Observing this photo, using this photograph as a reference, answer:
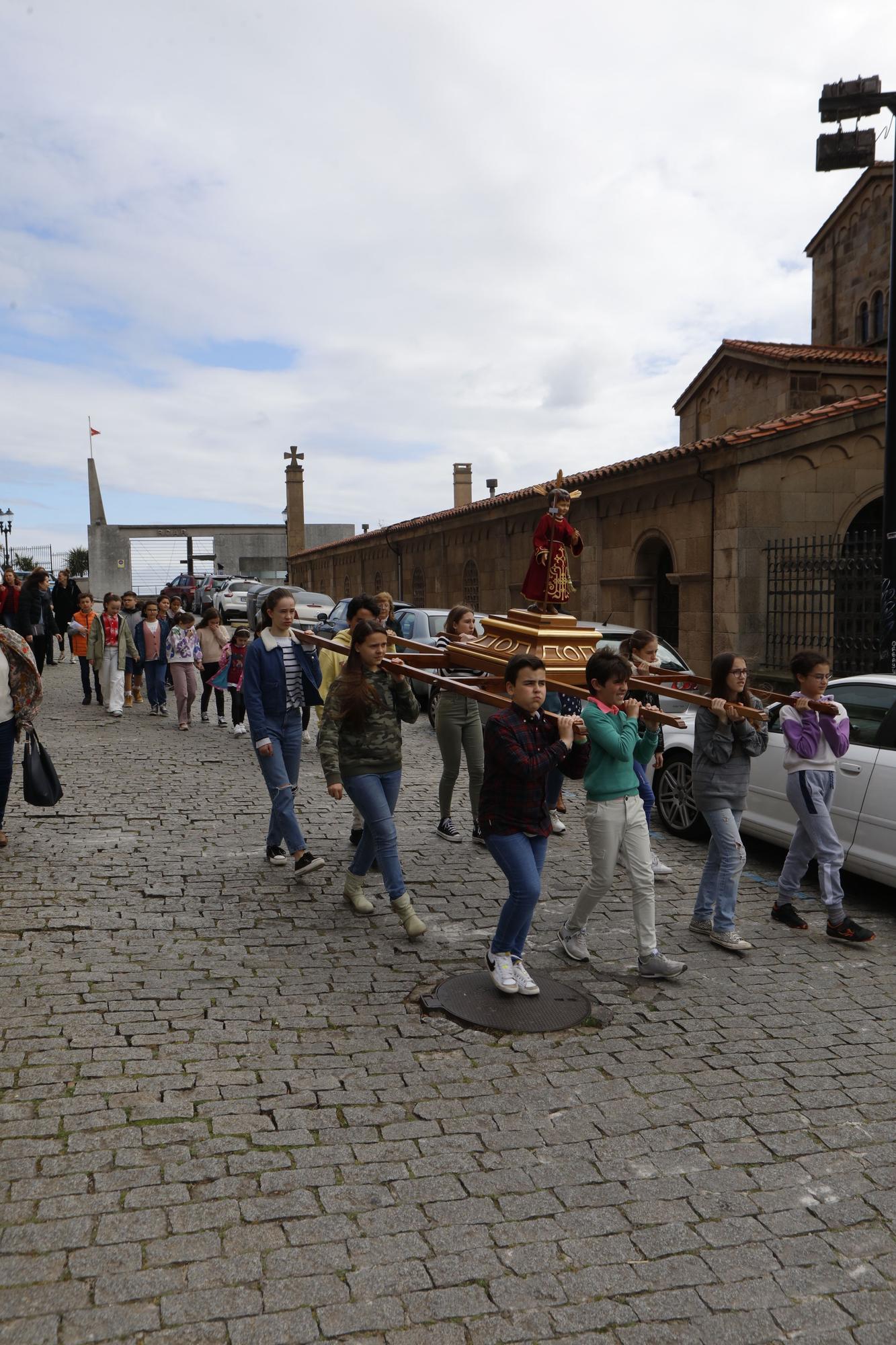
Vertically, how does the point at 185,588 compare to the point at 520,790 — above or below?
above

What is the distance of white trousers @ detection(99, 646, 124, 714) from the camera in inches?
625

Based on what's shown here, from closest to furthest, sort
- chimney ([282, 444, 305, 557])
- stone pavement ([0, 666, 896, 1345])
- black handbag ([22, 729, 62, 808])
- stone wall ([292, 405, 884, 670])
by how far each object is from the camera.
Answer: stone pavement ([0, 666, 896, 1345])
black handbag ([22, 729, 62, 808])
stone wall ([292, 405, 884, 670])
chimney ([282, 444, 305, 557])

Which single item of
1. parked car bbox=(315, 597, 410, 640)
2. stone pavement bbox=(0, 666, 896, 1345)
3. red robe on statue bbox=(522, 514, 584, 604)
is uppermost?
red robe on statue bbox=(522, 514, 584, 604)

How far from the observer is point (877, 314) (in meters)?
25.7

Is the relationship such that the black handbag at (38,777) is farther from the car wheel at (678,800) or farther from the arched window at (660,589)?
the arched window at (660,589)

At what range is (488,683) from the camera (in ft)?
18.9

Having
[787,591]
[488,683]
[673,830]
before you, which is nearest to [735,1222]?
[488,683]

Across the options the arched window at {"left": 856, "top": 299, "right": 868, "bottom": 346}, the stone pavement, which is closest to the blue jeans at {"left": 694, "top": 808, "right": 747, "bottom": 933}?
the stone pavement

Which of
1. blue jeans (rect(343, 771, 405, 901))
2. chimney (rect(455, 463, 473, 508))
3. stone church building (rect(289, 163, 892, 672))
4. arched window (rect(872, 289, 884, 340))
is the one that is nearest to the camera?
blue jeans (rect(343, 771, 405, 901))

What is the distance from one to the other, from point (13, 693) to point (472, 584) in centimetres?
2193

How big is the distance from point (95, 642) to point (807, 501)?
11.5 metres

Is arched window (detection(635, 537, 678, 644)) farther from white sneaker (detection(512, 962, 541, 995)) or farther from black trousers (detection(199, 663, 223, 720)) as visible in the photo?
white sneaker (detection(512, 962, 541, 995))

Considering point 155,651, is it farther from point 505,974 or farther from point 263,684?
point 505,974

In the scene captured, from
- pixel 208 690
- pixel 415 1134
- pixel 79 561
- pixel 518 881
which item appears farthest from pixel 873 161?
pixel 79 561
